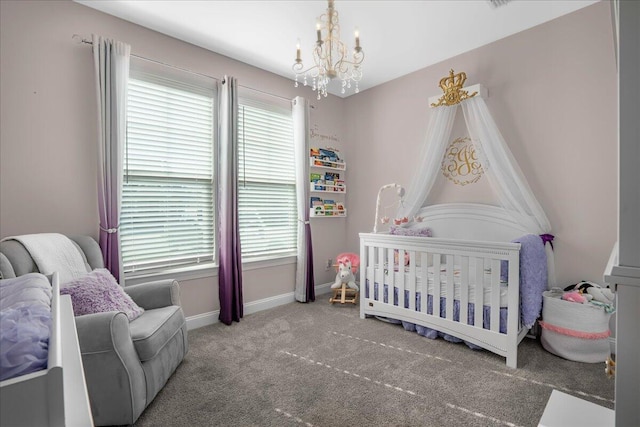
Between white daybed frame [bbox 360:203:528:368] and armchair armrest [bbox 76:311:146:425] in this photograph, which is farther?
white daybed frame [bbox 360:203:528:368]

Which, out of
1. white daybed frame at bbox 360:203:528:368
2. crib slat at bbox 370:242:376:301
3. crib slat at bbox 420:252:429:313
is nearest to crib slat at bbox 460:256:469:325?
white daybed frame at bbox 360:203:528:368

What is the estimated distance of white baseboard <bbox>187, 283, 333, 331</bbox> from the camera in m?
2.76

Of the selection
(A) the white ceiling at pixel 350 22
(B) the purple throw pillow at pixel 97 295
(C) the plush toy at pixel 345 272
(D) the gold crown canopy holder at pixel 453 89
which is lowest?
(C) the plush toy at pixel 345 272

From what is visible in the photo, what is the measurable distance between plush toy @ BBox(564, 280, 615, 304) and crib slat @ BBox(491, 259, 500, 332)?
0.66 metres

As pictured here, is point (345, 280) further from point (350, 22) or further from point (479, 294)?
point (350, 22)

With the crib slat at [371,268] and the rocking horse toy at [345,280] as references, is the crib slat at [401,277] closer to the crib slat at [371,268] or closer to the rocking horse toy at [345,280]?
the crib slat at [371,268]

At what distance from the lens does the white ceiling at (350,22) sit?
2258 mm

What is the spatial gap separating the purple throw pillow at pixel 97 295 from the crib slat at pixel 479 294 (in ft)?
7.26

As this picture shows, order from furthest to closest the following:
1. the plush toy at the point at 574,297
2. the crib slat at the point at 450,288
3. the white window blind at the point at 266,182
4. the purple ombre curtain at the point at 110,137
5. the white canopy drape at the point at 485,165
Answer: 1. the white window blind at the point at 266,182
2. the white canopy drape at the point at 485,165
3. the crib slat at the point at 450,288
4. the purple ombre curtain at the point at 110,137
5. the plush toy at the point at 574,297

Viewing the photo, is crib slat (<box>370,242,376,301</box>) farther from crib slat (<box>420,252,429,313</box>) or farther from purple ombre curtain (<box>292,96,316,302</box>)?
purple ombre curtain (<box>292,96,316,302</box>)

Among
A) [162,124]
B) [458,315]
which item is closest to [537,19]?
[458,315]

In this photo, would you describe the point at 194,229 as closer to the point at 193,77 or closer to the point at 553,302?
the point at 193,77

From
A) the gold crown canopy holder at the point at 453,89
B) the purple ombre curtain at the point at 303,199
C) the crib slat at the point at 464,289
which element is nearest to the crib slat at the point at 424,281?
the crib slat at the point at 464,289

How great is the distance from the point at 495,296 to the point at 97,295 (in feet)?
7.94
